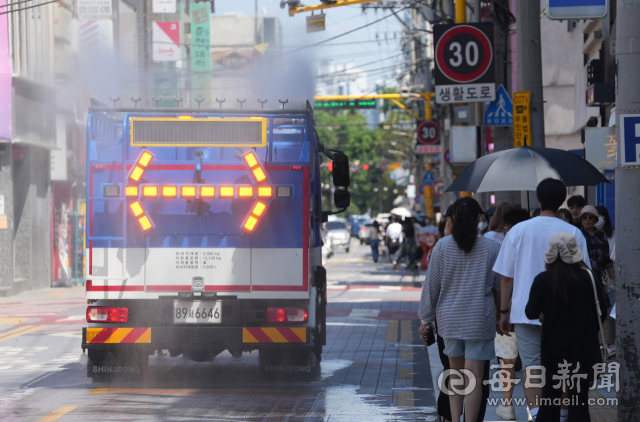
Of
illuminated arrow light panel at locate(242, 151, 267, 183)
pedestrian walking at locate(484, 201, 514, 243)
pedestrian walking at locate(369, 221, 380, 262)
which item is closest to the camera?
pedestrian walking at locate(484, 201, 514, 243)

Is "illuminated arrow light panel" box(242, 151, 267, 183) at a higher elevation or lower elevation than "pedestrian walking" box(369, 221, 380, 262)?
higher

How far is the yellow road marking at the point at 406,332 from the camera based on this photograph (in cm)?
1444

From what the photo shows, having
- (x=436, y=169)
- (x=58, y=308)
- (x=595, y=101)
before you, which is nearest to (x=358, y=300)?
(x=58, y=308)

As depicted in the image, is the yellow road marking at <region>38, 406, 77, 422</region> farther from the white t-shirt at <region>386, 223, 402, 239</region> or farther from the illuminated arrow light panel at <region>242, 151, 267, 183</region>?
the white t-shirt at <region>386, 223, 402, 239</region>

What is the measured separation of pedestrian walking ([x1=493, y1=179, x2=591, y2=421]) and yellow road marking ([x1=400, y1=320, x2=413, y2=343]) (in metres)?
7.42

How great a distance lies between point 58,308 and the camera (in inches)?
814

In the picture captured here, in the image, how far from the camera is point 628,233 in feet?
22.6

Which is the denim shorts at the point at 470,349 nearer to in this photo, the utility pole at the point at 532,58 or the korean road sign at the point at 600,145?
the korean road sign at the point at 600,145

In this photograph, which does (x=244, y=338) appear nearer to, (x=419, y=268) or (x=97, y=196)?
(x=97, y=196)

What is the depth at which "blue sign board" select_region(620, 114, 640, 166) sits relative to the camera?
6.88m

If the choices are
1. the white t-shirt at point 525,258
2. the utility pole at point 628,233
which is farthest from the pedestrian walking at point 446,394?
the utility pole at point 628,233

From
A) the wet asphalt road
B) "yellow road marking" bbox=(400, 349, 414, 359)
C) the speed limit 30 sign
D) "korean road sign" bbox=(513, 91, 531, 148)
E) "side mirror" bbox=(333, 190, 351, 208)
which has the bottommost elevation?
"yellow road marking" bbox=(400, 349, 414, 359)

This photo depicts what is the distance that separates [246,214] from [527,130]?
3995 millimetres

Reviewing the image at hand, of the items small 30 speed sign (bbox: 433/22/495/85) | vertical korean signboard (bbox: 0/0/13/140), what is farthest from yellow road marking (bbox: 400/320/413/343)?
vertical korean signboard (bbox: 0/0/13/140)
